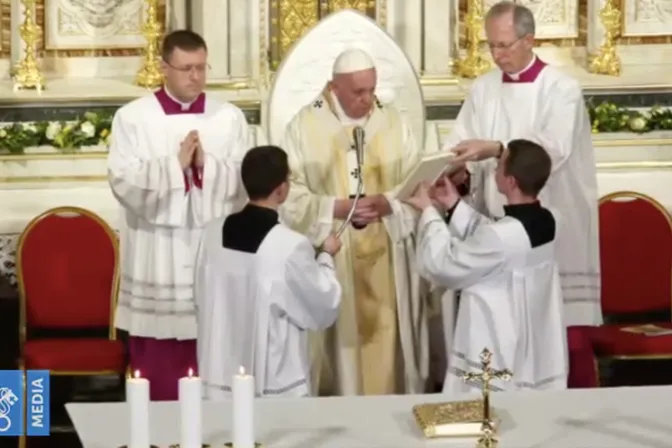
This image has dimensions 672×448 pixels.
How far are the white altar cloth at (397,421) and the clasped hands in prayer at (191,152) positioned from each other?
212 centimetres

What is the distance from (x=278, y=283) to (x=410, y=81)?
2.11 metres

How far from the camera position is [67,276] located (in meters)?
8.45

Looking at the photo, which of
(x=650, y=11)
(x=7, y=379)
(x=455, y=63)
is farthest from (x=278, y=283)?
(x=650, y=11)

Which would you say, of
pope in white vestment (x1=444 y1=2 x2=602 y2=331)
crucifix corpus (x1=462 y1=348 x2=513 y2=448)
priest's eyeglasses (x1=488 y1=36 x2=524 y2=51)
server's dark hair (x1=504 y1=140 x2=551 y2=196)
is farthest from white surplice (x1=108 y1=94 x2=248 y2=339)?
crucifix corpus (x1=462 y1=348 x2=513 y2=448)

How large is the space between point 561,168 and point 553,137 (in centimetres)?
20

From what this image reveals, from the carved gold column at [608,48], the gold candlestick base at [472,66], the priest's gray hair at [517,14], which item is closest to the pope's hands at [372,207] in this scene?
the priest's gray hair at [517,14]

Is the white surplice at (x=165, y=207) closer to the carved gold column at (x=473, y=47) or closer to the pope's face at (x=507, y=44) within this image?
the pope's face at (x=507, y=44)

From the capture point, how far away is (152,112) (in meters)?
7.82

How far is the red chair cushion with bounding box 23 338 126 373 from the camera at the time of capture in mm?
7906

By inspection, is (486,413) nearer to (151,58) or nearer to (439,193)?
(439,193)

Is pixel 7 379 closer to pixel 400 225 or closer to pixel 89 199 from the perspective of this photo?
pixel 400 225

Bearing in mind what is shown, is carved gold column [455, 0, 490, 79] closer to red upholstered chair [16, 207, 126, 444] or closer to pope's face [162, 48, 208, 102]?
red upholstered chair [16, 207, 126, 444]

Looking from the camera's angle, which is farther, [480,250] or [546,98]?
[546,98]

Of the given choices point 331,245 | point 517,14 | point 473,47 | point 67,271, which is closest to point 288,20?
point 473,47
